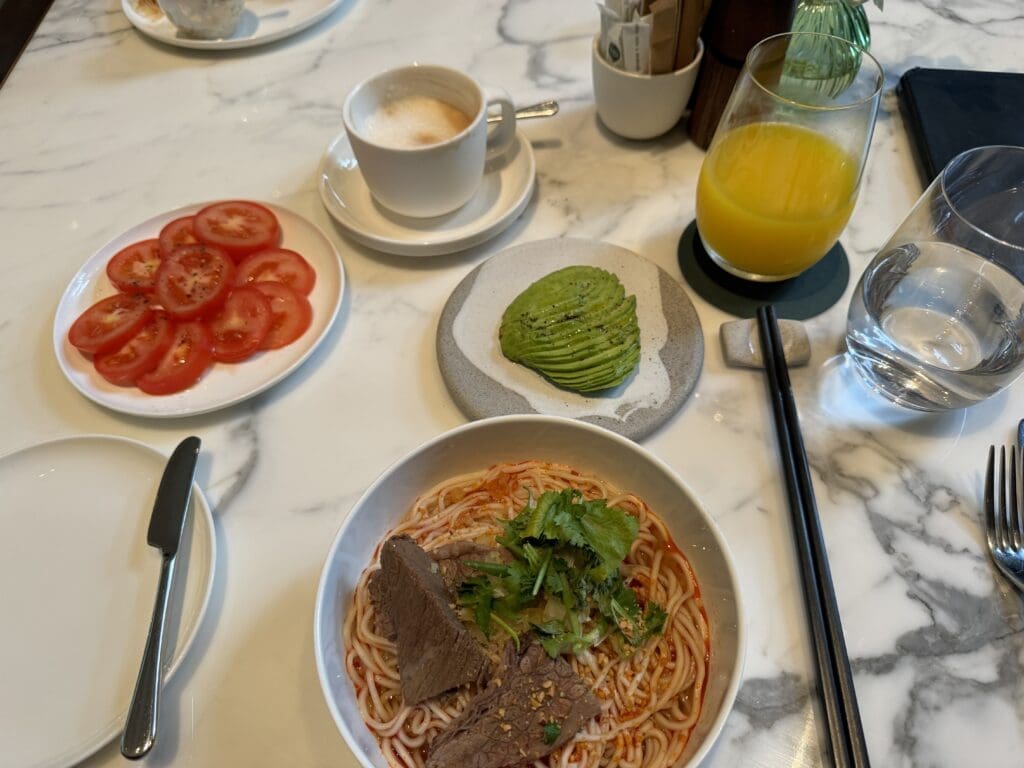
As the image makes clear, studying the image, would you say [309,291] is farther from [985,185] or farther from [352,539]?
[985,185]

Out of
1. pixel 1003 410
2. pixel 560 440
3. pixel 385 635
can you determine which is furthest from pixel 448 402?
pixel 1003 410

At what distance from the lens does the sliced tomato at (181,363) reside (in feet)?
4.20

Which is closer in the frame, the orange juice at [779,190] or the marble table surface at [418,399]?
the marble table surface at [418,399]

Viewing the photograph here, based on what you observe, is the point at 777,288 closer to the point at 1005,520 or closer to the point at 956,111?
the point at 1005,520

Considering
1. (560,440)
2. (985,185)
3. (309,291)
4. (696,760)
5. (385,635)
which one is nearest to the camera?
(696,760)

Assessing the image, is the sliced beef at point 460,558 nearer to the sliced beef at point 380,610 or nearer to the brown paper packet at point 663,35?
the sliced beef at point 380,610

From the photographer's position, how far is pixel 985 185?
1243 mm

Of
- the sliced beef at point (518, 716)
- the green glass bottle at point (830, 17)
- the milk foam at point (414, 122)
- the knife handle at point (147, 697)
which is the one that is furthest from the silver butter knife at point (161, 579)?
the green glass bottle at point (830, 17)

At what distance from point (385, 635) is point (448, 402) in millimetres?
469

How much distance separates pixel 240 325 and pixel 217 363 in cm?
9

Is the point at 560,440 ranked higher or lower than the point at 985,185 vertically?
lower

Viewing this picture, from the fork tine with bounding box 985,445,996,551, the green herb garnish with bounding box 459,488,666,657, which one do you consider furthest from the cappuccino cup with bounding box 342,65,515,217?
the fork tine with bounding box 985,445,996,551

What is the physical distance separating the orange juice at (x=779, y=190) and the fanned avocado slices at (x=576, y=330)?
9.6 inches

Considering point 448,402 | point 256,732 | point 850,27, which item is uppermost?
point 850,27
